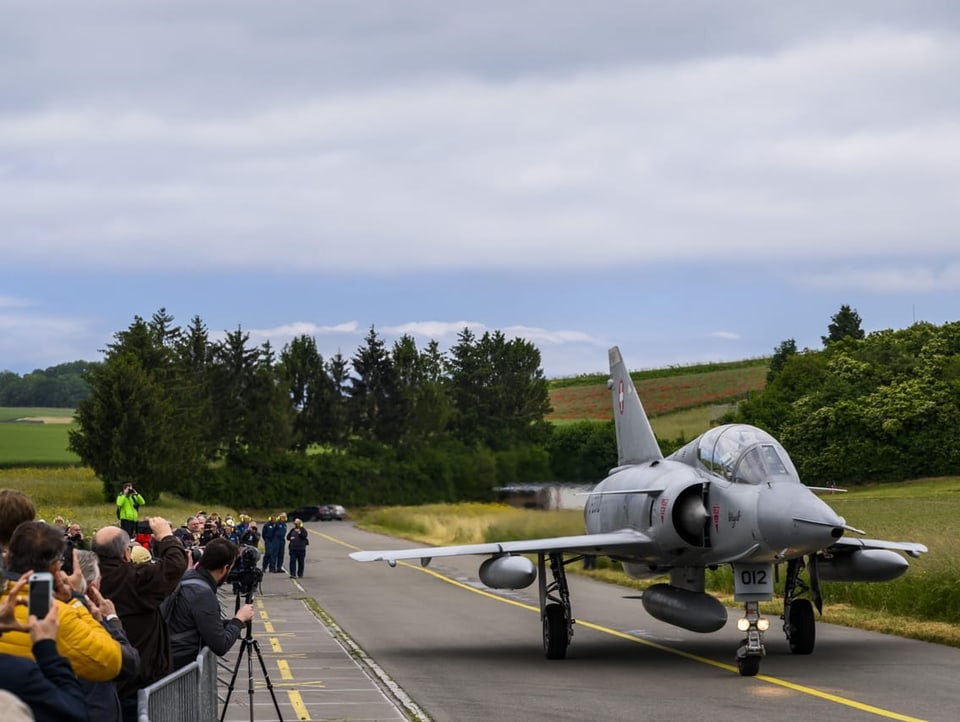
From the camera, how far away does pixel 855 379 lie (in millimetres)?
81750

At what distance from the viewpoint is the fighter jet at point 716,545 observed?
15.7 m

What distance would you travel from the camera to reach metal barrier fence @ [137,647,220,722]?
7423mm

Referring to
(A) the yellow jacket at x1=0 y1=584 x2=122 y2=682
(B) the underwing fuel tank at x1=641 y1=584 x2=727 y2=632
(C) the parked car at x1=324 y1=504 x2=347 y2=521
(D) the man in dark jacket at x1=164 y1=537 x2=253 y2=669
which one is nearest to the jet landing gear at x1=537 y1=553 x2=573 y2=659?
(B) the underwing fuel tank at x1=641 y1=584 x2=727 y2=632

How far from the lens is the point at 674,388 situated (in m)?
79.6

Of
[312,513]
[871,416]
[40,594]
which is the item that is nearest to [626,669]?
[40,594]

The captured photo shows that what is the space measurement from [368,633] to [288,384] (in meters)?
86.0

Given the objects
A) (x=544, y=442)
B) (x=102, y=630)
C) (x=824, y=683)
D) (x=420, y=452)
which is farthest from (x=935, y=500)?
(x=102, y=630)

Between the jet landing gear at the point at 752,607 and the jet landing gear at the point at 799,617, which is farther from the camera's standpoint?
the jet landing gear at the point at 799,617

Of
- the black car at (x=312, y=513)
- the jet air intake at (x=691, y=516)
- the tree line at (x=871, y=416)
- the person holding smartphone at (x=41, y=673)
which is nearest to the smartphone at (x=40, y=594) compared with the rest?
the person holding smartphone at (x=41, y=673)

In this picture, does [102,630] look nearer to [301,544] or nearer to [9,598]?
[9,598]

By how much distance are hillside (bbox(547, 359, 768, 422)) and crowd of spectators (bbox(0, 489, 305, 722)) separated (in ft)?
171

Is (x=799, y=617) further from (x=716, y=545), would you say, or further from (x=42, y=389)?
(x=42, y=389)

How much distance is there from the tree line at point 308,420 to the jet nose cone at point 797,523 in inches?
583

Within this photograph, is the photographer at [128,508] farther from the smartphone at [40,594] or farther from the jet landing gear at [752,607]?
the smartphone at [40,594]
